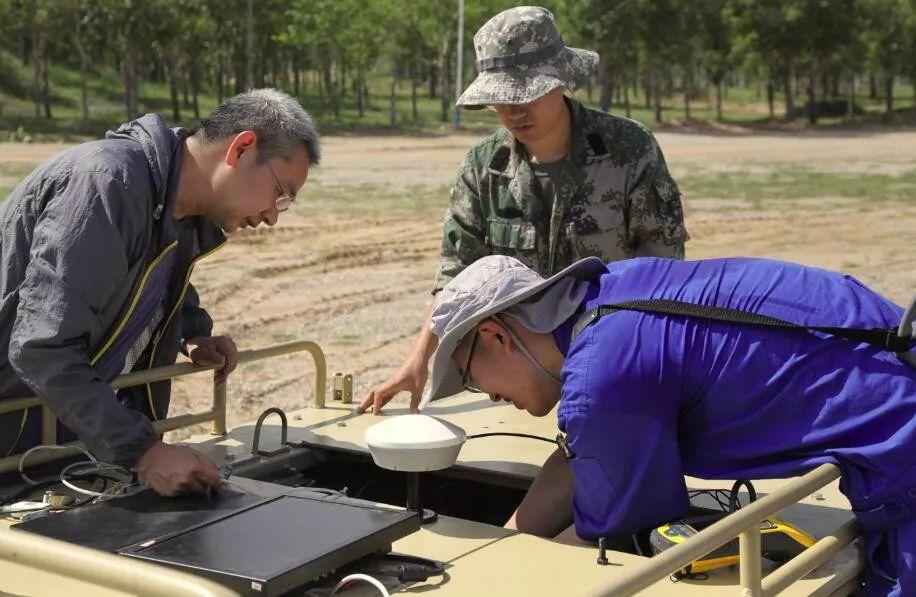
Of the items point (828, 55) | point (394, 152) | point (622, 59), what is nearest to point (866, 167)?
point (394, 152)

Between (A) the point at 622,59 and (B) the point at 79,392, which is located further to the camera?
(A) the point at 622,59

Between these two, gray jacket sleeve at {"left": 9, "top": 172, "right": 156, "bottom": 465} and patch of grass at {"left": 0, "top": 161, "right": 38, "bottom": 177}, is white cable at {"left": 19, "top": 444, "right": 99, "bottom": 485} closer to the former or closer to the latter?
gray jacket sleeve at {"left": 9, "top": 172, "right": 156, "bottom": 465}

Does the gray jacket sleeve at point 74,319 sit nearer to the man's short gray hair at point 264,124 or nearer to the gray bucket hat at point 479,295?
the man's short gray hair at point 264,124

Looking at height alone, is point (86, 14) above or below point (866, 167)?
above

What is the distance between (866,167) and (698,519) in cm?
2810

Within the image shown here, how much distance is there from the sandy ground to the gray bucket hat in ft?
18.9

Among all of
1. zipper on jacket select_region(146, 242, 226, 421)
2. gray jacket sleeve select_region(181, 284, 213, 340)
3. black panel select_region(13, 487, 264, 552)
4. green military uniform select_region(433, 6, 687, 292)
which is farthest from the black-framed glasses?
green military uniform select_region(433, 6, 687, 292)

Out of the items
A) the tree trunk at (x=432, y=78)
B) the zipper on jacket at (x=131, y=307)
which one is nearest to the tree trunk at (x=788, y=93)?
the tree trunk at (x=432, y=78)

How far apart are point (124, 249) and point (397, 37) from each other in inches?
1889

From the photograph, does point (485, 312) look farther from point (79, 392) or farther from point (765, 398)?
point (79, 392)

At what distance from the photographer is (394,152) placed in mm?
33219

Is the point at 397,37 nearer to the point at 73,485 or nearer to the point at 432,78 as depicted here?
the point at 432,78

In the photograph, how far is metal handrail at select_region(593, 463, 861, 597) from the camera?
2.04 m

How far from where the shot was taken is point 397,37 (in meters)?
50.0
